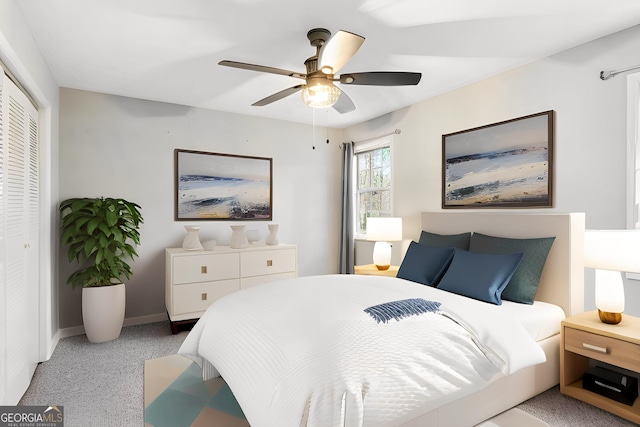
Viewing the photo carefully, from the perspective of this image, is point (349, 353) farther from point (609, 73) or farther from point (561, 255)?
point (609, 73)

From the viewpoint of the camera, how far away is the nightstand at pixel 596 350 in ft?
6.93

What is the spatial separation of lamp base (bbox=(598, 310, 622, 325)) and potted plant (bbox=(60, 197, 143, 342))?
392cm

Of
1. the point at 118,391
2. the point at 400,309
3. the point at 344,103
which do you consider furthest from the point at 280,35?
the point at 118,391

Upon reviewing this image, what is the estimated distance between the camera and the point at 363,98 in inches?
164

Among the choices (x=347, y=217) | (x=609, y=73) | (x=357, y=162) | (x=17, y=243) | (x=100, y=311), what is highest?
(x=609, y=73)

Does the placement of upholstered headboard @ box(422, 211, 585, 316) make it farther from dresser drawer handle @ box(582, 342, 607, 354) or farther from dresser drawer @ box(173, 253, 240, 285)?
dresser drawer @ box(173, 253, 240, 285)

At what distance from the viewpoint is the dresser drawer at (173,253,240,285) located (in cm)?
379

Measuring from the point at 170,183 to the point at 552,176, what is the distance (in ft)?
12.7

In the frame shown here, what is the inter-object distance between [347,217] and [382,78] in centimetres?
296

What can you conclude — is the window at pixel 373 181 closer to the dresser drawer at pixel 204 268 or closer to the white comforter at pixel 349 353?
the dresser drawer at pixel 204 268

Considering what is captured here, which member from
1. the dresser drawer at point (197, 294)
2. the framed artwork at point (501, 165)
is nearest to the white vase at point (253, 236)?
the dresser drawer at point (197, 294)

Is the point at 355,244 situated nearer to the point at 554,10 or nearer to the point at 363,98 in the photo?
the point at 363,98

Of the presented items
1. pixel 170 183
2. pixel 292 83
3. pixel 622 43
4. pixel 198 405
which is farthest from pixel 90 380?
pixel 622 43

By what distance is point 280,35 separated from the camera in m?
2.68
